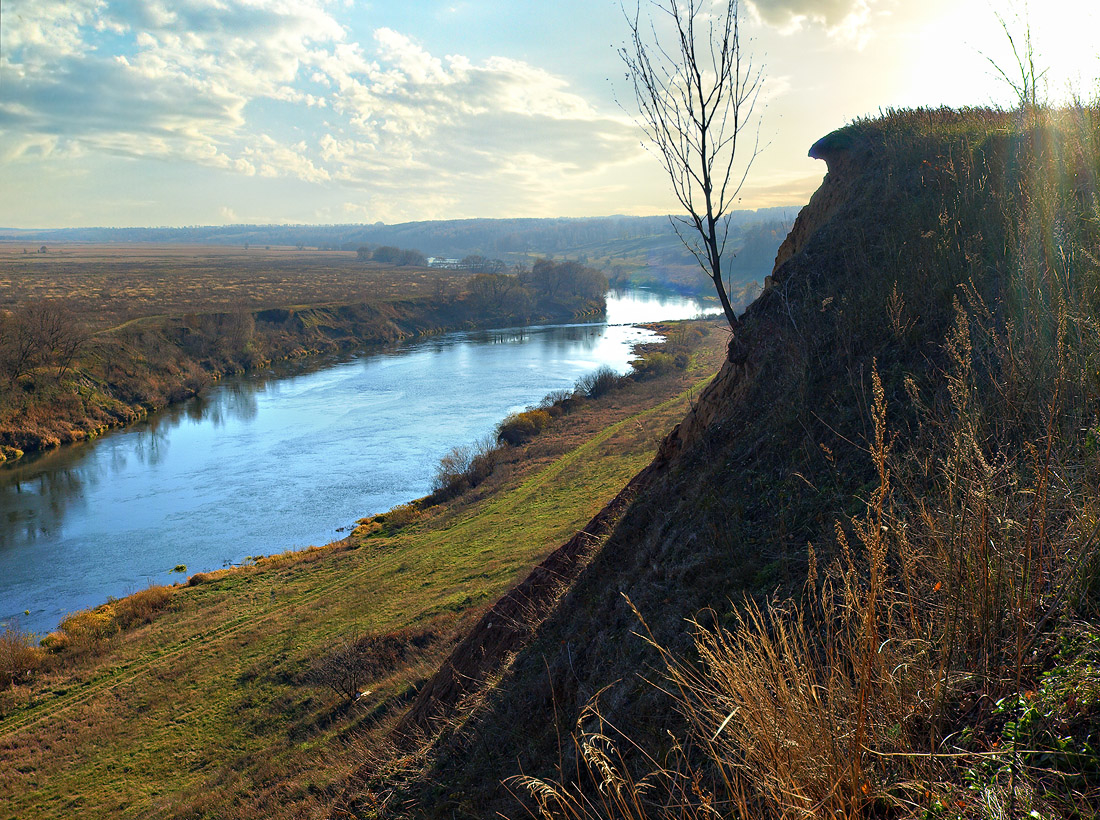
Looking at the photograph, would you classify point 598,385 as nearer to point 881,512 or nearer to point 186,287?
point 881,512

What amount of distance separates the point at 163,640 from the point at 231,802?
8807mm

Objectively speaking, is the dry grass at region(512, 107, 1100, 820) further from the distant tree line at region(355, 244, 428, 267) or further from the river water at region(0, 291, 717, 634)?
the distant tree line at region(355, 244, 428, 267)

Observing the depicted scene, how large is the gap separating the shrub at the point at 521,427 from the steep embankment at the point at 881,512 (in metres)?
22.8

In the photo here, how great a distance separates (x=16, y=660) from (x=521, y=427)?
70.9ft

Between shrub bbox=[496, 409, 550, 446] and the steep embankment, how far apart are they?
2282 cm

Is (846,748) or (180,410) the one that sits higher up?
(846,748)

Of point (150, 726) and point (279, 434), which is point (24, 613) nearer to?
point (150, 726)

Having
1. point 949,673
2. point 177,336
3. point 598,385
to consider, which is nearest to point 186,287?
point 177,336

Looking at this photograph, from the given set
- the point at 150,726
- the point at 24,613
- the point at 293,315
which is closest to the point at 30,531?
the point at 24,613

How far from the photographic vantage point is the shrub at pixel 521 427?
32.9 m

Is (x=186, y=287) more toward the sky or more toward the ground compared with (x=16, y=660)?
more toward the sky

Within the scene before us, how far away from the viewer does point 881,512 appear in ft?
8.14

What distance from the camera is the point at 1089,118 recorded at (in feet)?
22.9

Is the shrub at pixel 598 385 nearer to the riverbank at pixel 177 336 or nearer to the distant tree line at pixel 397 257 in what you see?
the riverbank at pixel 177 336
